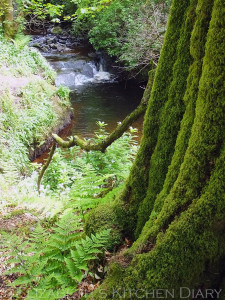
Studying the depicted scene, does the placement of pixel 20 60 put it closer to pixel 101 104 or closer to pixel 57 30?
pixel 101 104

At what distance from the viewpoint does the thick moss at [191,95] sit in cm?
206

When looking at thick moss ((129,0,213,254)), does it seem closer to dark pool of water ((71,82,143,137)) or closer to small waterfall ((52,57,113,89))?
dark pool of water ((71,82,143,137))

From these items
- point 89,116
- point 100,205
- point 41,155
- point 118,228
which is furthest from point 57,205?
point 89,116

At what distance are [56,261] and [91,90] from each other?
1627 centimetres

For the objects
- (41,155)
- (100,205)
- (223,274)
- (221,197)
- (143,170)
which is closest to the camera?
(221,197)

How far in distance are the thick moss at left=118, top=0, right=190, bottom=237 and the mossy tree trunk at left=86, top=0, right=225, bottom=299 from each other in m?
0.01

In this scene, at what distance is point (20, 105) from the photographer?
11164 millimetres

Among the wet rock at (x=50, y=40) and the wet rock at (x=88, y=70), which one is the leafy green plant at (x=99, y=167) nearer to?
the wet rock at (x=88, y=70)

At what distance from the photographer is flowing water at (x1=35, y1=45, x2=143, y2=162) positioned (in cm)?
1334

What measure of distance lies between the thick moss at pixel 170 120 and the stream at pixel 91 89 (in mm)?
9166

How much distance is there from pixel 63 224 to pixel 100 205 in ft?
1.68

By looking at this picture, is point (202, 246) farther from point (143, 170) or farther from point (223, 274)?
point (143, 170)

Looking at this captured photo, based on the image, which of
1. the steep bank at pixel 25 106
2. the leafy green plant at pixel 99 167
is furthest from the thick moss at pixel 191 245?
the steep bank at pixel 25 106

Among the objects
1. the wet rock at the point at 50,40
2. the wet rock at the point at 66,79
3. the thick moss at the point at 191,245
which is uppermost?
the wet rock at the point at 50,40
